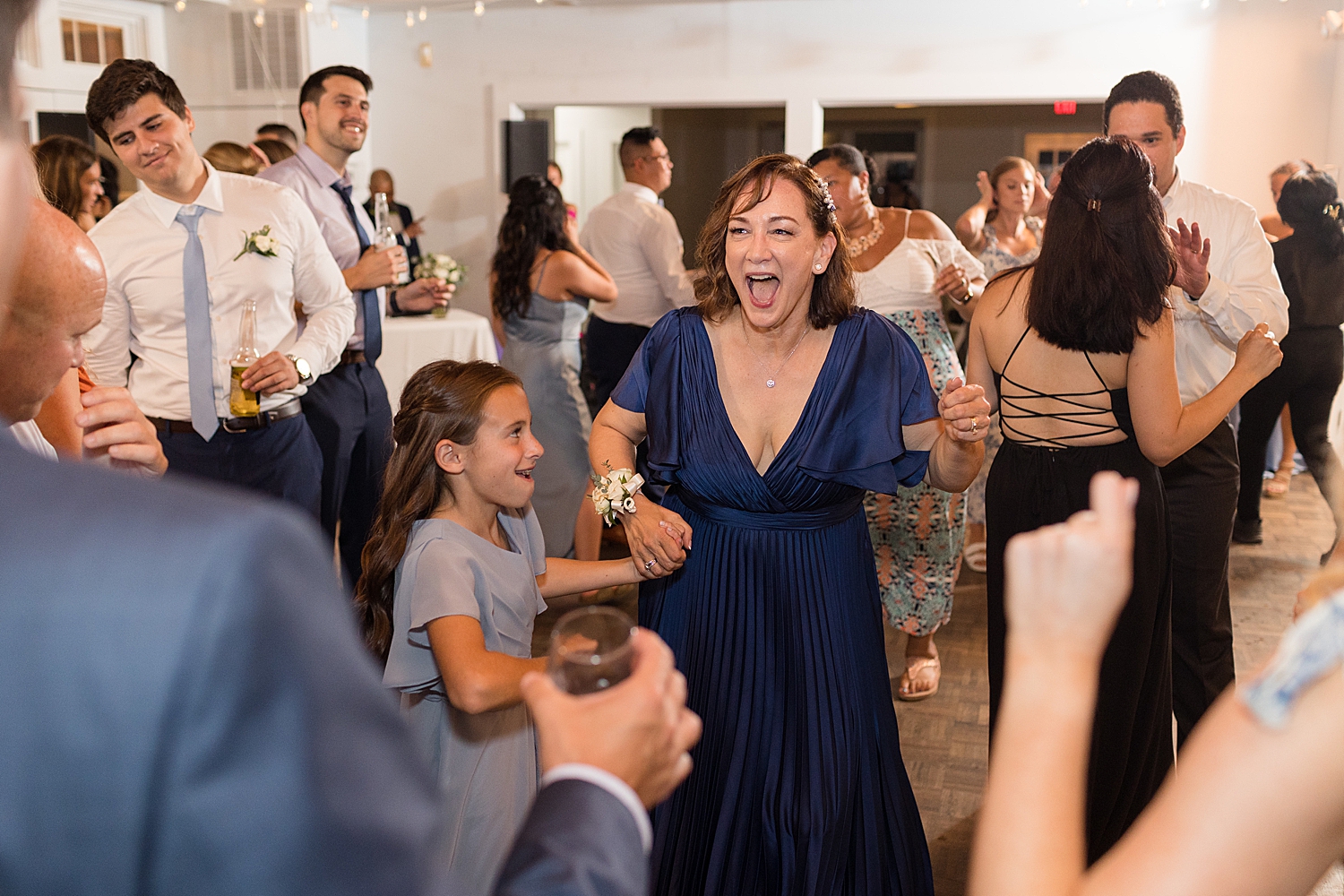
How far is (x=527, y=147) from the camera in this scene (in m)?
7.91

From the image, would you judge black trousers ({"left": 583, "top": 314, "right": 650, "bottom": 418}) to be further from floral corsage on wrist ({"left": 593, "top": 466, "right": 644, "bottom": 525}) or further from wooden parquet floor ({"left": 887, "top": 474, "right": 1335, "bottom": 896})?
floral corsage on wrist ({"left": 593, "top": 466, "right": 644, "bottom": 525})

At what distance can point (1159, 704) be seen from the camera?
2.53 meters

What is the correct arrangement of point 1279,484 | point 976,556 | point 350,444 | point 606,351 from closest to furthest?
point 350,444, point 976,556, point 606,351, point 1279,484

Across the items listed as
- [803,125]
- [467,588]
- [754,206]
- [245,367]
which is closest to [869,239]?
[754,206]

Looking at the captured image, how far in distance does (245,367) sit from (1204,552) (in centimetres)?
254

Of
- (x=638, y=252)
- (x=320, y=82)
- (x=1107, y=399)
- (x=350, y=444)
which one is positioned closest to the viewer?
(x=1107, y=399)

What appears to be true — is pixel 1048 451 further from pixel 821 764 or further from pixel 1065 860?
pixel 1065 860

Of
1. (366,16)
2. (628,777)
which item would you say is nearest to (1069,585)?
(628,777)

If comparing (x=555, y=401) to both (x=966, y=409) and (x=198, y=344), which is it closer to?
(x=198, y=344)

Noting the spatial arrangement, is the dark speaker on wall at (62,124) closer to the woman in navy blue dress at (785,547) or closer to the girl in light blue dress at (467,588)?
the girl in light blue dress at (467,588)

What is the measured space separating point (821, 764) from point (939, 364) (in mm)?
1952

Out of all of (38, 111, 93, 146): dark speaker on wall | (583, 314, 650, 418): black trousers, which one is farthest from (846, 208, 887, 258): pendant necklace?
(38, 111, 93, 146): dark speaker on wall

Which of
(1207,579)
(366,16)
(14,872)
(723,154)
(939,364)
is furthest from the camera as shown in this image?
(723,154)

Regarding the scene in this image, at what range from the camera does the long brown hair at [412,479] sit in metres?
2.03
